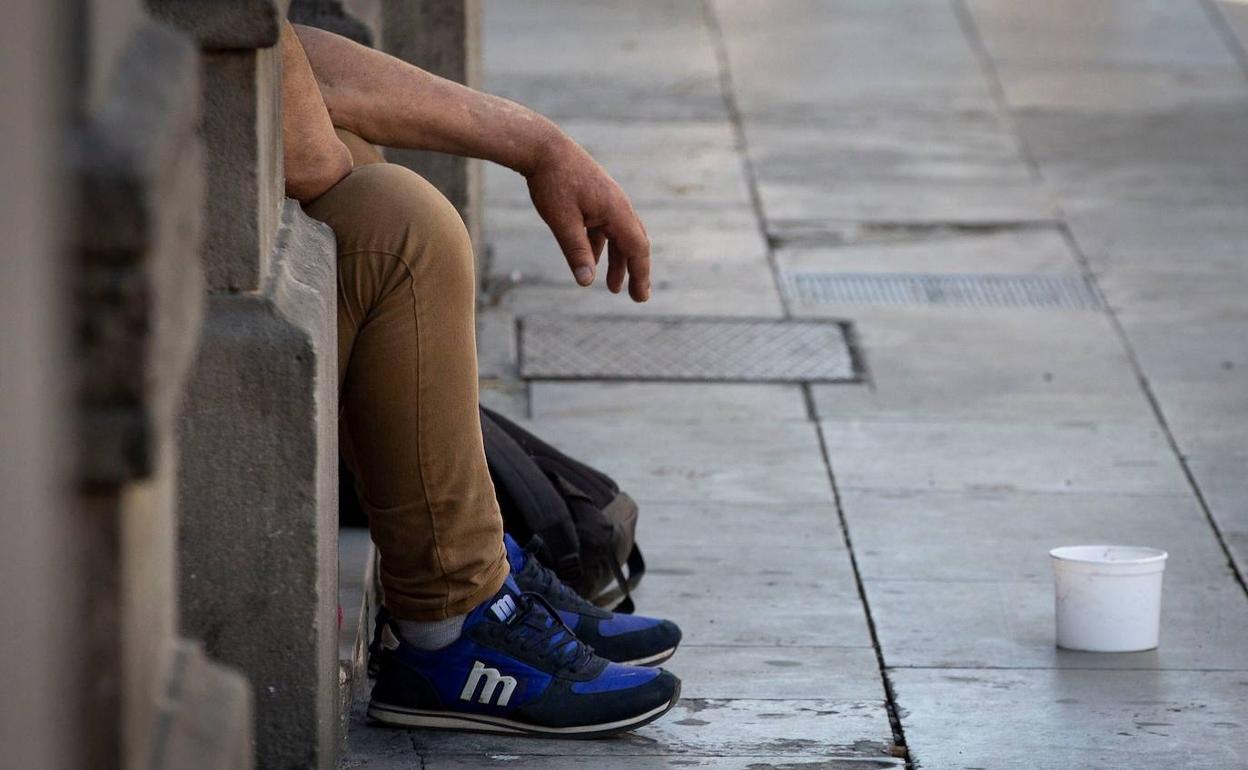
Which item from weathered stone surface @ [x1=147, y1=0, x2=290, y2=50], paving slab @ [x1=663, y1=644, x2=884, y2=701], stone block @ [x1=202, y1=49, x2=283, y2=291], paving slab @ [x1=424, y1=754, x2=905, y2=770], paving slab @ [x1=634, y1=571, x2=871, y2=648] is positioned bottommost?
paving slab @ [x1=634, y1=571, x2=871, y2=648]

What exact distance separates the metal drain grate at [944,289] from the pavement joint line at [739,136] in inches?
3.6

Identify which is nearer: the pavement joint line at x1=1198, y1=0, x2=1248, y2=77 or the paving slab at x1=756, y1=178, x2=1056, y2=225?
the paving slab at x1=756, y1=178, x2=1056, y2=225

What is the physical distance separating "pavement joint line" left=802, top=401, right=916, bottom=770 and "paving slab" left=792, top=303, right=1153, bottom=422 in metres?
0.35

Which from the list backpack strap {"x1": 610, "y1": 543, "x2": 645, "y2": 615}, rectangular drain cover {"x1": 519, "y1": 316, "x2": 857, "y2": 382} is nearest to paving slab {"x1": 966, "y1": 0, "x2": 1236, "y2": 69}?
rectangular drain cover {"x1": 519, "y1": 316, "x2": 857, "y2": 382}

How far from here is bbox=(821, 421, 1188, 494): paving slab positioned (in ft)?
15.0

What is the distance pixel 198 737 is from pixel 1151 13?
31.2ft

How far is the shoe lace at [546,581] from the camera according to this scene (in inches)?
128

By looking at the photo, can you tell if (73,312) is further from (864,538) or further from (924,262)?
(924,262)

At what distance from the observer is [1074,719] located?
3.27 m

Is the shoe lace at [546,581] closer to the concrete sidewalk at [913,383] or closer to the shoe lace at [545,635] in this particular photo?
the shoe lace at [545,635]

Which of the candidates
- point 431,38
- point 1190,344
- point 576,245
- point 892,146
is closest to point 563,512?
point 576,245

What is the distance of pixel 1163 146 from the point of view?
7.93 meters

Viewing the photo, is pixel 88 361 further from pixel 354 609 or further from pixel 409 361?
pixel 354 609

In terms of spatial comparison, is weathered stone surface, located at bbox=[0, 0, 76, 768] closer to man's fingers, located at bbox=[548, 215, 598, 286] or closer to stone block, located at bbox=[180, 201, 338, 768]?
stone block, located at bbox=[180, 201, 338, 768]
